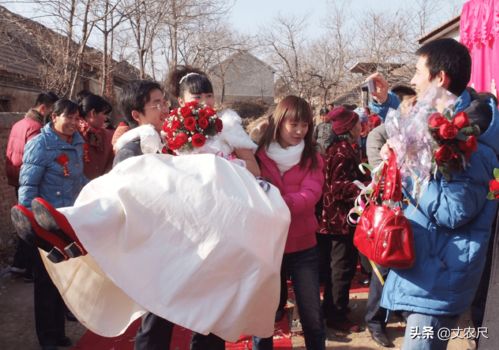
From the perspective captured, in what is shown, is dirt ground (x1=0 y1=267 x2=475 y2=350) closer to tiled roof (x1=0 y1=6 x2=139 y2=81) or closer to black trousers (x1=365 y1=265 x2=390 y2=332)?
black trousers (x1=365 y1=265 x2=390 y2=332)

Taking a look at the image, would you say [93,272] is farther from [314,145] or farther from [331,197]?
[331,197]

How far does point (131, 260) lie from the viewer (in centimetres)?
227

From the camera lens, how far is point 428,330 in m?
2.10

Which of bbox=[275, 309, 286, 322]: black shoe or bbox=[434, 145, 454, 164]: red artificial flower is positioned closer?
bbox=[434, 145, 454, 164]: red artificial flower

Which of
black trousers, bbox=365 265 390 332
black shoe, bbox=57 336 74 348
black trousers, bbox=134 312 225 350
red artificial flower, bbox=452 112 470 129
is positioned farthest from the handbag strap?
black shoe, bbox=57 336 74 348

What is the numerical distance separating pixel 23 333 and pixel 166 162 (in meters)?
2.88

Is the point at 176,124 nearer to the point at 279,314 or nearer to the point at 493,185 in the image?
the point at 493,185

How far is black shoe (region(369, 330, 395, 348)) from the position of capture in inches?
150

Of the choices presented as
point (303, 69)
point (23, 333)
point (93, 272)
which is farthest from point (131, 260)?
point (303, 69)

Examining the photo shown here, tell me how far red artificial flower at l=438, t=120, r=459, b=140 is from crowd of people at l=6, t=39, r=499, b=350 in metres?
0.13

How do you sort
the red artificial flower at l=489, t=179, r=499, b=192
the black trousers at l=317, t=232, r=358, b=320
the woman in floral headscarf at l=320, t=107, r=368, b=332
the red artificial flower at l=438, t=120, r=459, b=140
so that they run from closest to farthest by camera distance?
the red artificial flower at l=438, t=120, r=459, b=140
the red artificial flower at l=489, t=179, r=499, b=192
the woman in floral headscarf at l=320, t=107, r=368, b=332
the black trousers at l=317, t=232, r=358, b=320

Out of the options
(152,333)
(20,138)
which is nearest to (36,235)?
(152,333)

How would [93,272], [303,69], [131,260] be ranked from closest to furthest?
1. [131,260]
2. [93,272]
3. [303,69]

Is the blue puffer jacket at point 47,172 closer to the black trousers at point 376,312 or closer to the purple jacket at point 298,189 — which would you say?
the purple jacket at point 298,189
